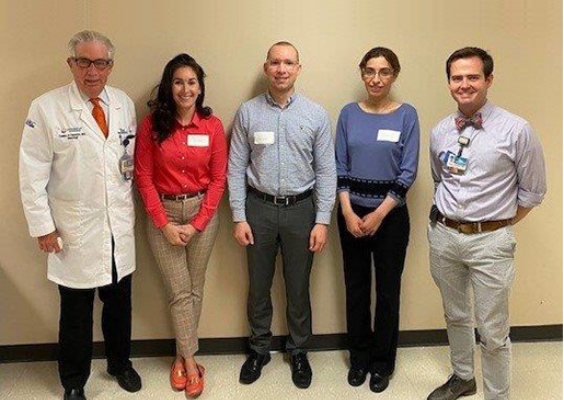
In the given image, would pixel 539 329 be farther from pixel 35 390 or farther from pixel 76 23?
pixel 76 23

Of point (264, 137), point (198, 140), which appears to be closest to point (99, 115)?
point (198, 140)

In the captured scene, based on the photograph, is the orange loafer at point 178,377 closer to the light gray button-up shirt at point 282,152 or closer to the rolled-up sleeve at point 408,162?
the light gray button-up shirt at point 282,152

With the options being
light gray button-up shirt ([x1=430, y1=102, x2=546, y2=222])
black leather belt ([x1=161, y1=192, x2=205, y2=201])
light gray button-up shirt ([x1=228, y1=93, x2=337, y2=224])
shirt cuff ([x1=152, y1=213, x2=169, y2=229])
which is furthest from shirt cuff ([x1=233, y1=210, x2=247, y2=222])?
light gray button-up shirt ([x1=430, y1=102, x2=546, y2=222])

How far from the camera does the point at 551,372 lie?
2.85 m

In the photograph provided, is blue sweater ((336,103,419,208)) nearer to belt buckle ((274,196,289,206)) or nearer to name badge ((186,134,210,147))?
belt buckle ((274,196,289,206))

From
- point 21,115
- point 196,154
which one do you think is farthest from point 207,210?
point 21,115

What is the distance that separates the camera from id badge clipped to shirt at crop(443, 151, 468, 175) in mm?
2143

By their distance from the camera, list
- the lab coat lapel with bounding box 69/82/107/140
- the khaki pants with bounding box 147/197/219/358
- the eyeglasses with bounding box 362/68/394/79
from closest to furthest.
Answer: the lab coat lapel with bounding box 69/82/107/140 → the eyeglasses with bounding box 362/68/394/79 → the khaki pants with bounding box 147/197/219/358

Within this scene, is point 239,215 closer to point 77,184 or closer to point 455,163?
point 77,184

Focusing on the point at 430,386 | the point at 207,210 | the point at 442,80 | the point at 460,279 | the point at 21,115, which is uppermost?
the point at 442,80

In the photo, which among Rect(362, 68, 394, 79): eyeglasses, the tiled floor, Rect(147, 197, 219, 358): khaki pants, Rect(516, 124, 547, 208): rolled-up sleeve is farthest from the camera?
the tiled floor

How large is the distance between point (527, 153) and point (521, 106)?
953 millimetres

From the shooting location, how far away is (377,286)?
266 cm

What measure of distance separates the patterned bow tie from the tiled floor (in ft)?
4.56
